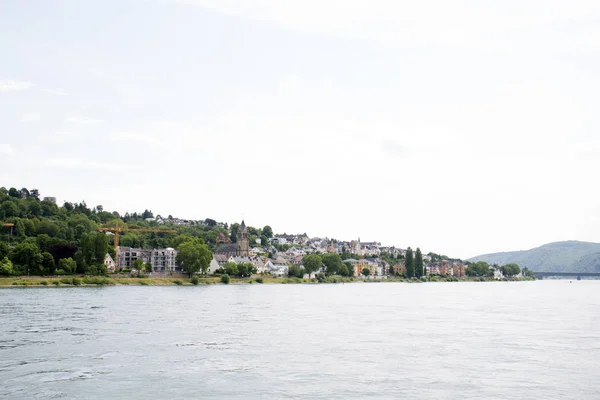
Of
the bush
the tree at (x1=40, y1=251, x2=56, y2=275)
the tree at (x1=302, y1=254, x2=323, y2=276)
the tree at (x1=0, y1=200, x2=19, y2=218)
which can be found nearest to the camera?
the bush

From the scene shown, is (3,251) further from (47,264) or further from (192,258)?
(192,258)

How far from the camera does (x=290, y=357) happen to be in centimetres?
3161

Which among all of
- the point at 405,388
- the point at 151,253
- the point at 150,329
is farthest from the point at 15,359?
the point at 151,253

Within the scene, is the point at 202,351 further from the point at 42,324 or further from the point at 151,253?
the point at 151,253

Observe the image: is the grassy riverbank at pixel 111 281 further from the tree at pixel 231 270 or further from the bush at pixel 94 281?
the tree at pixel 231 270

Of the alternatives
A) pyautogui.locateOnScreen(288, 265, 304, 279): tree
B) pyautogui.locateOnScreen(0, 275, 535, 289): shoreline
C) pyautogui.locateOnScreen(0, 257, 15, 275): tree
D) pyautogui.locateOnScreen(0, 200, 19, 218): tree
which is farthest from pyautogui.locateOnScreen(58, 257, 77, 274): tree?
pyautogui.locateOnScreen(0, 200, 19, 218): tree

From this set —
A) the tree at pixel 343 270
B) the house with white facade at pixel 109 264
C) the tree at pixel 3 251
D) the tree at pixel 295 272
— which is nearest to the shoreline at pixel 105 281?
the tree at pixel 3 251

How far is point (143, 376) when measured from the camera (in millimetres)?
26422

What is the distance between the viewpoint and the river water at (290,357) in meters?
24.2

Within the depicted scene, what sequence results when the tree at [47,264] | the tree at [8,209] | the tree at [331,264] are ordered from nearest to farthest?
the tree at [47,264]
the tree at [8,209]
the tree at [331,264]

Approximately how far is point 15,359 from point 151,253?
5923 inches

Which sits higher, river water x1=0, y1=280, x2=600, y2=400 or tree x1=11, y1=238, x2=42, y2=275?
tree x1=11, y1=238, x2=42, y2=275

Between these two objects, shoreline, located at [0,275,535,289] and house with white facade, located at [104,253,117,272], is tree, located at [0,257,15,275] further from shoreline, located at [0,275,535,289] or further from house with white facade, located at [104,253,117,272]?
house with white facade, located at [104,253,117,272]

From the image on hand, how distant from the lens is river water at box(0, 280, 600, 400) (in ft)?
A: 79.6
